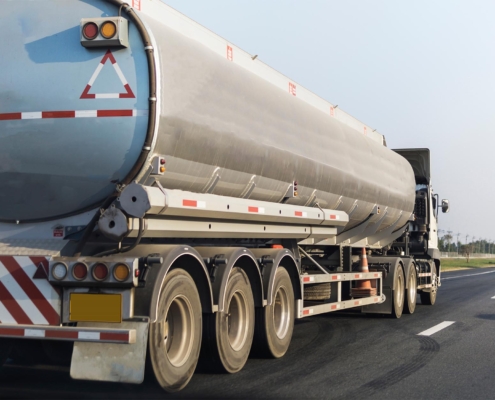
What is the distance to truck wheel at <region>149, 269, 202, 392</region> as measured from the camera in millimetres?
6816

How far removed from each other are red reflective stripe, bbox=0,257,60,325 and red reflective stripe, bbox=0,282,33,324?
130mm

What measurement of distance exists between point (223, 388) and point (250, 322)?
1.37m

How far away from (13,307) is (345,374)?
3589 mm

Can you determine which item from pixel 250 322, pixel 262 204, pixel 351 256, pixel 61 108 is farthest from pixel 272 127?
pixel 351 256

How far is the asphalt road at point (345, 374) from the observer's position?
23.9 feet

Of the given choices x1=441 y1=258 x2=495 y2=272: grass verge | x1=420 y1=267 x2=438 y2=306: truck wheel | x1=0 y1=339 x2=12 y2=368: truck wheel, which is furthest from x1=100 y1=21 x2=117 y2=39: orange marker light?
x1=441 y1=258 x2=495 y2=272: grass verge

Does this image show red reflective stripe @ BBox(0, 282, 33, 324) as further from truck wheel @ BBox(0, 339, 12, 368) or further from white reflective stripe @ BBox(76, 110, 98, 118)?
white reflective stripe @ BBox(76, 110, 98, 118)

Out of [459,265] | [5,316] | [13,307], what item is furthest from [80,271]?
[459,265]

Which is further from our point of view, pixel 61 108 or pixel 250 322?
pixel 250 322

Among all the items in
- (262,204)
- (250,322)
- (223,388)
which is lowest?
(223,388)

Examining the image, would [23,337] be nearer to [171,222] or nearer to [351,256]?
[171,222]

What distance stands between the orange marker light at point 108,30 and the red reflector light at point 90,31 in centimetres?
6

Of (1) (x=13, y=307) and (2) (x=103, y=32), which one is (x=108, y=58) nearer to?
(2) (x=103, y=32)

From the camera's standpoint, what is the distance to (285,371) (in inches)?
334
